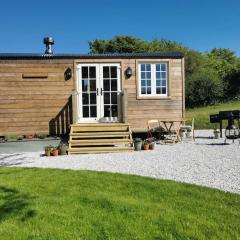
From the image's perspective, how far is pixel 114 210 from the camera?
5.09 metres

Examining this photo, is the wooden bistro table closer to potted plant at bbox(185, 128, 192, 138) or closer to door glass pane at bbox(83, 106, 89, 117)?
potted plant at bbox(185, 128, 192, 138)

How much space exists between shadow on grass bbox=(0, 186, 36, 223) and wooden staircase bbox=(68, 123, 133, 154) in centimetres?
505

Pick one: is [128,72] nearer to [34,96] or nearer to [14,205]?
[34,96]

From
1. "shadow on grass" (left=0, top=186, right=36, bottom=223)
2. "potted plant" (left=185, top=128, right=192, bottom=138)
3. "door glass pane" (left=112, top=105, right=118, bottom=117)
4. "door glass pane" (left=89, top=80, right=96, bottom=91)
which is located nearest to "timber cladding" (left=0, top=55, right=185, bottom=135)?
"door glass pane" (left=112, top=105, right=118, bottom=117)

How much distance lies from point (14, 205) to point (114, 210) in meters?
1.45

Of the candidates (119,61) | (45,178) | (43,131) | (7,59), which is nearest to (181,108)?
(119,61)

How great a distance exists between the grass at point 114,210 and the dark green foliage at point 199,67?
35.6 meters

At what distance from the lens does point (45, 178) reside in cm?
734

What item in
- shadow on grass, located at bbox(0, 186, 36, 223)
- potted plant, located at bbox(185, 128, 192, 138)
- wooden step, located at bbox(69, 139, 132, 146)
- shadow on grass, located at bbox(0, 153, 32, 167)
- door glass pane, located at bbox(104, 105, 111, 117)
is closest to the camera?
shadow on grass, located at bbox(0, 186, 36, 223)

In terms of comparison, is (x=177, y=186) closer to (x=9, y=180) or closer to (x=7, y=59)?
(x=9, y=180)

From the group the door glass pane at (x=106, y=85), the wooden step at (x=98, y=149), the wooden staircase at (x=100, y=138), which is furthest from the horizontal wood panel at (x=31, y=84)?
the wooden step at (x=98, y=149)

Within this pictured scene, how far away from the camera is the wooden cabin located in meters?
13.4

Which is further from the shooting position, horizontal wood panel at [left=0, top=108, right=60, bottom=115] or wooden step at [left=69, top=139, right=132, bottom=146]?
horizontal wood panel at [left=0, top=108, right=60, bottom=115]

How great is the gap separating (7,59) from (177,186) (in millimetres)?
9016
